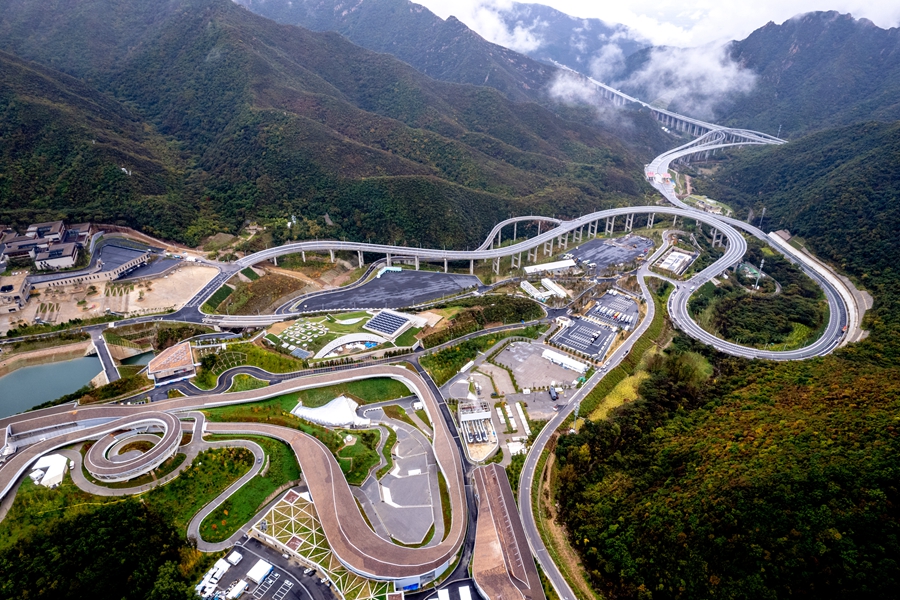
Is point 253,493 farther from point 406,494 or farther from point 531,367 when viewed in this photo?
point 531,367

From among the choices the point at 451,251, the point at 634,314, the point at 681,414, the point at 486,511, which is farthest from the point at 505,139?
the point at 486,511

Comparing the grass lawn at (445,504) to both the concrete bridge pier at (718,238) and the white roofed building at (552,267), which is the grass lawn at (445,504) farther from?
the concrete bridge pier at (718,238)

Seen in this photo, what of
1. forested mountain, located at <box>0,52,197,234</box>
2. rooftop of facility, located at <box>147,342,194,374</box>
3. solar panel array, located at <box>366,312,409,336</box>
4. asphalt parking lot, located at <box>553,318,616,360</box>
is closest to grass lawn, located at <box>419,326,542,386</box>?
asphalt parking lot, located at <box>553,318,616,360</box>

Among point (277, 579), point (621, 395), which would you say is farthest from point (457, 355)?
point (277, 579)

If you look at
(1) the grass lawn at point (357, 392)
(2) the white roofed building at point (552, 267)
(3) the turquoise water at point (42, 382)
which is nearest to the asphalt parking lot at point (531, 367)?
(1) the grass lawn at point (357, 392)

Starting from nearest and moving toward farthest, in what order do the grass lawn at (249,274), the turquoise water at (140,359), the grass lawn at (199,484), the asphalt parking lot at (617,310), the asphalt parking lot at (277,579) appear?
the asphalt parking lot at (277,579) → the grass lawn at (199,484) → the turquoise water at (140,359) → the asphalt parking lot at (617,310) → the grass lawn at (249,274)

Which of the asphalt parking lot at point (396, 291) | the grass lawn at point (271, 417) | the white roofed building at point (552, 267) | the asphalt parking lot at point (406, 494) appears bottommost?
the asphalt parking lot at point (406, 494)

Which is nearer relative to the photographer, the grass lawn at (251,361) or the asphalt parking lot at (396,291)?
the grass lawn at (251,361)
